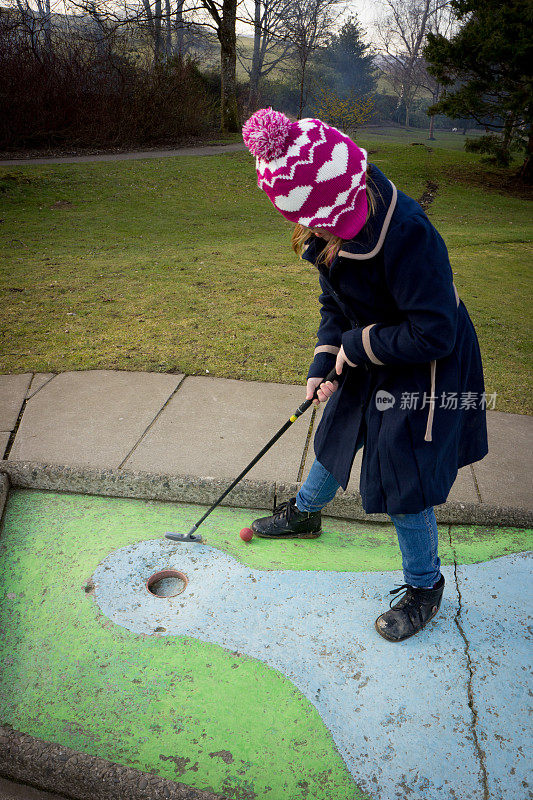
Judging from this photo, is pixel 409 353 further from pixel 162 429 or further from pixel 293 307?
pixel 293 307

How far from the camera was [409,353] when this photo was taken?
1643 mm

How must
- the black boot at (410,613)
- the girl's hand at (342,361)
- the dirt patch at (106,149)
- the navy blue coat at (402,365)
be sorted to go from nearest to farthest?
the navy blue coat at (402,365)
the girl's hand at (342,361)
the black boot at (410,613)
the dirt patch at (106,149)

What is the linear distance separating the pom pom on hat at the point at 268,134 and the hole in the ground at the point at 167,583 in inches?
66.1

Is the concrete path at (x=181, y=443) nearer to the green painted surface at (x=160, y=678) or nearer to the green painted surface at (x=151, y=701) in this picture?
the green painted surface at (x=160, y=678)

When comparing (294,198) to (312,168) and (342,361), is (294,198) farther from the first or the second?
(342,361)

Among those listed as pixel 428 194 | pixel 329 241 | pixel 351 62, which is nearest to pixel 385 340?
pixel 329 241

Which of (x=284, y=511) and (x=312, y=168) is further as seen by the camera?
(x=284, y=511)

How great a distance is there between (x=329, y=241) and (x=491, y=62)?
14.3m

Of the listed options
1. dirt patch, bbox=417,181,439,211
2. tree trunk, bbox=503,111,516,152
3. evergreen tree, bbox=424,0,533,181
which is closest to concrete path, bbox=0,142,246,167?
dirt patch, bbox=417,181,439,211

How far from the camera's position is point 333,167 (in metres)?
1.56

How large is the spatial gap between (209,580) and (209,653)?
361mm

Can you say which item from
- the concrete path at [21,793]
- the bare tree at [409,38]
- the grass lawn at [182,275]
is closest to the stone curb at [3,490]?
the concrete path at [21,793]

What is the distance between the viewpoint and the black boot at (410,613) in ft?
6.70

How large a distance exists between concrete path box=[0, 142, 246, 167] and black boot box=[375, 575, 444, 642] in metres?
13.1
